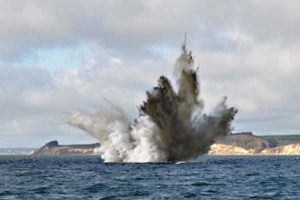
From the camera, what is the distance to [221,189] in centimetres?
5922

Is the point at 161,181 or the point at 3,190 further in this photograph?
the point at 161,181

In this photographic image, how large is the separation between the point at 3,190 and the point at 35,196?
6.91 metres

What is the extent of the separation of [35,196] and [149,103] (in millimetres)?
75207

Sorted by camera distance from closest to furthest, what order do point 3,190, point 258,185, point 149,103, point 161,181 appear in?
1. point 3,190
2. point 258,185
3. point 161,181
4. point 149,103

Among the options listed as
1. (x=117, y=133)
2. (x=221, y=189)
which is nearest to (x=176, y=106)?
(x=117, y=133)

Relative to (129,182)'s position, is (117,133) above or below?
above

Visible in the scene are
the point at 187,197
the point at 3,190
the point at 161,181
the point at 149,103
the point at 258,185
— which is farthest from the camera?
the point at 149,103

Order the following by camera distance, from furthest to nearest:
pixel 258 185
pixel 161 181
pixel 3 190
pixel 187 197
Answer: pixel 161 181
pixel 258 185
pixel 3 190
pixel 187 197

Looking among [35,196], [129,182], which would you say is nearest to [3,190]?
[35,196]

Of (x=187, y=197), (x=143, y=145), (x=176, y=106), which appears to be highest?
(x=176, y=106)

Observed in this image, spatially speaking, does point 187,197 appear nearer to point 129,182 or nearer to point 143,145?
point 129,182

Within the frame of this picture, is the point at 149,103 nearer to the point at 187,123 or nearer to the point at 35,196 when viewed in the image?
the point at 187,123

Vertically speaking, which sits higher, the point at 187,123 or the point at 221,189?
the point at 187,123

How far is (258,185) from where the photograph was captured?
64.6m
